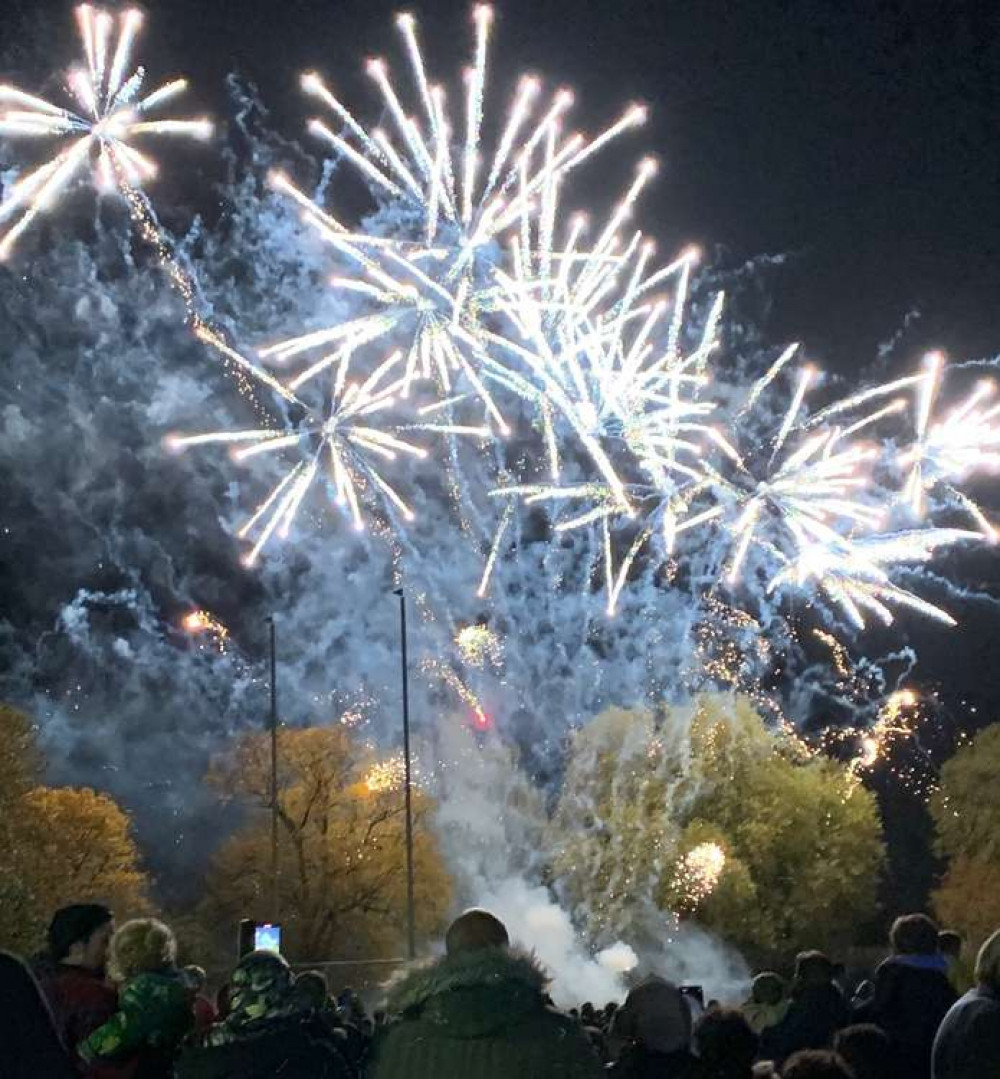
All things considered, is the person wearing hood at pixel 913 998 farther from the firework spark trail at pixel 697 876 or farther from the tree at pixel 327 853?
the firework spark trail at pixel 697 876

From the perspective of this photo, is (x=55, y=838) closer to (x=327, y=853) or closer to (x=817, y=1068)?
(x=327, y=853)

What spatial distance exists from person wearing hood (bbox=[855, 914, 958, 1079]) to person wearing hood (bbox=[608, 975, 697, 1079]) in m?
2.06

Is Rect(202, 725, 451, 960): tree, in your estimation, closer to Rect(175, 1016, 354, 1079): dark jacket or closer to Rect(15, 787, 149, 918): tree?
Rect(15, 787, 149, 918): tree

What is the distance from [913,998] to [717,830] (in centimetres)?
4429

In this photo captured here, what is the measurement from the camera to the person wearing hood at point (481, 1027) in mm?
4414

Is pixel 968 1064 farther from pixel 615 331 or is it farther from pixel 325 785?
pixel 325 785

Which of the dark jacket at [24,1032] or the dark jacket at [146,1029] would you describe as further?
the dark jacket at [146,1029]

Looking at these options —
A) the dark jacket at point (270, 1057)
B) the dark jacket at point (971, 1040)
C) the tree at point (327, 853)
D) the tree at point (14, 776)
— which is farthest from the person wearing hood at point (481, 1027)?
the tree at point (327, 853)

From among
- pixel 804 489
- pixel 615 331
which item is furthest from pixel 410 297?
pixel 804 489

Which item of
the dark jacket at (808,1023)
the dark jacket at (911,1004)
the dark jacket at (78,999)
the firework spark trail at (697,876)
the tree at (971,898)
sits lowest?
the dark jacket at (911,1004)

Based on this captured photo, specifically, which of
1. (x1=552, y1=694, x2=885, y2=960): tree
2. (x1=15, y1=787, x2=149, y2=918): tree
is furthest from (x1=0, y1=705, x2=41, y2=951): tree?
(x1=552, y1=694, x2=885, y2=960): tree

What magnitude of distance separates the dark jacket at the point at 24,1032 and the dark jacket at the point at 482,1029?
1.13 meters

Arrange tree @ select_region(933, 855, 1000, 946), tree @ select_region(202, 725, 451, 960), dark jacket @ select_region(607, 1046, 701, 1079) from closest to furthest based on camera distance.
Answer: dark jacket @ select_region(607, 1046, 701, 1079) → tree @ select_region(202, 725, 451, 960) → tree @ select_region(933, 855, 1000, 946)

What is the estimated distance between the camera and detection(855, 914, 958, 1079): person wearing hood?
25.1 ft
